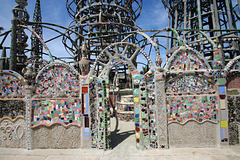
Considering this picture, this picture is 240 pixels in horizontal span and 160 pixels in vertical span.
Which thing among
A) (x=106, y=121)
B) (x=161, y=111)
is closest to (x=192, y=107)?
(x=161, y=111)

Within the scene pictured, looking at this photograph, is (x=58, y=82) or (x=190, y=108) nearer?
(x=190, y=108)

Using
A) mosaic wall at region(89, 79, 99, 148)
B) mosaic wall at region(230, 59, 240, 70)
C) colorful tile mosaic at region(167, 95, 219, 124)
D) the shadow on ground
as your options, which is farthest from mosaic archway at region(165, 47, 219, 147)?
mosaic wall at region(89, 79, 99, 148)

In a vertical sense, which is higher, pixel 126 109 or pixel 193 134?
pixel 126 109

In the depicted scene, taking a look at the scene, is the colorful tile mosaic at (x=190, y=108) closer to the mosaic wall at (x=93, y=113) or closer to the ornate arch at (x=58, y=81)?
the mosaic wall at (x=93, y=113)

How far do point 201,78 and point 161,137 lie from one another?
2409 mm

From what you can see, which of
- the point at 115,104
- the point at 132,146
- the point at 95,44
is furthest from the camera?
the point at 95,44

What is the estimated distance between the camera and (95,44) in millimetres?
12102

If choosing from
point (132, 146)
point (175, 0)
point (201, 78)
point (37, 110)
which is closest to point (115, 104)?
point (132, 146)

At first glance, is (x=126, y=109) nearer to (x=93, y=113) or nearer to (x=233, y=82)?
(x=93, y=113)

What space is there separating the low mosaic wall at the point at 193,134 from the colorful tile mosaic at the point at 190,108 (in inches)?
7.7

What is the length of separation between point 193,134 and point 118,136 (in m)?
2.92

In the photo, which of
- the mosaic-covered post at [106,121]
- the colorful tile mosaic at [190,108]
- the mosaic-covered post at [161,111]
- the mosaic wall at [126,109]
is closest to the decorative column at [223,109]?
the colorful tile mosaic at [190,108]

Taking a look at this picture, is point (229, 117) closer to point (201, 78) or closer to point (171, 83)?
point (201, 78)

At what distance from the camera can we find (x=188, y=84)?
15.1ft
